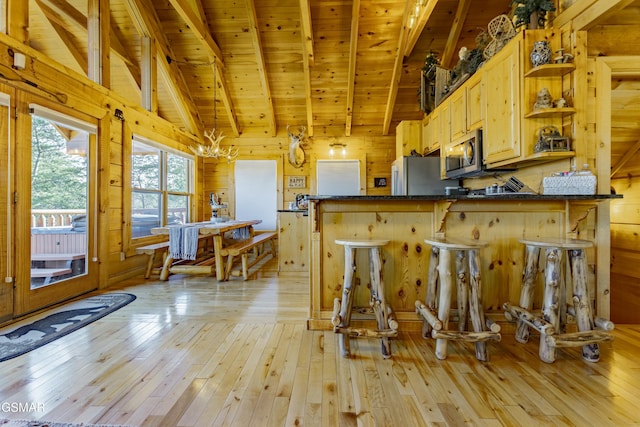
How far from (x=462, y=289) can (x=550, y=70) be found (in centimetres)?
186

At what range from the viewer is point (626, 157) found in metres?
3.31

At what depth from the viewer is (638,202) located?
3.47m

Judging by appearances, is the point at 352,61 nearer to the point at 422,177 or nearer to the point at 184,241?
the point at 422,177

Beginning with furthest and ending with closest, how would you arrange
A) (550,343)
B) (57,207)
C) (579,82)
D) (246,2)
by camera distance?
(246,2), (57,207), (579,82), (550,343)

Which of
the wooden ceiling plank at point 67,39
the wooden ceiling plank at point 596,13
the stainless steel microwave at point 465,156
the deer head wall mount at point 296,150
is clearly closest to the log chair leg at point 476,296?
the stainless steel microwave at point 465,156

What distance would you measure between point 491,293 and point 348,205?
1.34m

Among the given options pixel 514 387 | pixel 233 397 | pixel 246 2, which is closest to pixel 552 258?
pixel 514 387

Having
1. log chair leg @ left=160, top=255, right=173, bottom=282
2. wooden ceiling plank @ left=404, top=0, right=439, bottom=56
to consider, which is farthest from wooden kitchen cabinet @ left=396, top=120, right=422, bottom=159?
log chair leg @ left=160, top=255, right=173, bottom=282

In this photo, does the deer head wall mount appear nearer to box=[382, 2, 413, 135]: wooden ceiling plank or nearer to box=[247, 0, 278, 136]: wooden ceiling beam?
box=[247, 0, 278, 136]: wooden ceiling beam

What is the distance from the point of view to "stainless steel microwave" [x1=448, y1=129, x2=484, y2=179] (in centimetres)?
293

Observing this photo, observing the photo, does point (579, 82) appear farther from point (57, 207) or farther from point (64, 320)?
point (57, 207)

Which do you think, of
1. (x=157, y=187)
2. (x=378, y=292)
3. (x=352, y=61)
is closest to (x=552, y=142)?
(x=378, y=292)

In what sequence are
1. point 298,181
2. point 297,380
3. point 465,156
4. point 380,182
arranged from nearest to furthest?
1. point 297,380
2. point 465,156
3. point 380,182
4. point 298,181

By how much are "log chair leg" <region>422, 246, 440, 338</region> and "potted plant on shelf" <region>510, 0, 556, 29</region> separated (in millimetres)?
2099
